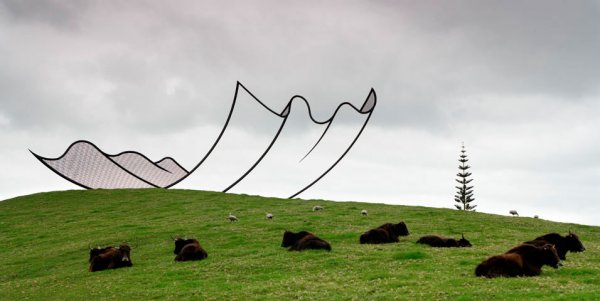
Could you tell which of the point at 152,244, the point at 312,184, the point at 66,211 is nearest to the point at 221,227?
the point at 152,244

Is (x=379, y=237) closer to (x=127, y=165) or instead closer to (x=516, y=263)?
(x=516, y=263)

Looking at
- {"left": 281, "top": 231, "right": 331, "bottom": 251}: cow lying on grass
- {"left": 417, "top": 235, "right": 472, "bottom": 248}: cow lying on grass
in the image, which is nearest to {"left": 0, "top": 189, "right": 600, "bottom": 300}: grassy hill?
{"left": 281, "top": 231, "right": 331, "bottom": 251}: cow lying on grass

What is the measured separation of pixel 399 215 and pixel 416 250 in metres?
11.5

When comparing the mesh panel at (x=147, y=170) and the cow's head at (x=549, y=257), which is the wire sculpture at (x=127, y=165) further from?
the cow's head at (x=549, y=257)

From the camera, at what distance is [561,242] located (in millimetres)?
17500

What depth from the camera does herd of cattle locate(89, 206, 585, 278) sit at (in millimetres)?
13523

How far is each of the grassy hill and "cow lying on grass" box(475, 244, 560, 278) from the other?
0.30m

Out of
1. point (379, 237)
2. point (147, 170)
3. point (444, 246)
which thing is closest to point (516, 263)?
point (444, 246)

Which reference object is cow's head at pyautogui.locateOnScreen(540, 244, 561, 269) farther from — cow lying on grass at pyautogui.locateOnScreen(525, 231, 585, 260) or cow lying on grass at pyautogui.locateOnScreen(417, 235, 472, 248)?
cow lying on grass at pyautogui.locateOnScreen(417, 235, 472, 248)

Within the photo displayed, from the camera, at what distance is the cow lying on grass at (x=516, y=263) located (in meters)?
13.4

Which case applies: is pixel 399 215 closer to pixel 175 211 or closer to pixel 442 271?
pixel 175 211

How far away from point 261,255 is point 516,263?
7.93 meters

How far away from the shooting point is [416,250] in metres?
18.1

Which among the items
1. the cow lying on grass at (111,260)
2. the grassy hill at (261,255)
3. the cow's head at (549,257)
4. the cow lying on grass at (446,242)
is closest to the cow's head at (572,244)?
the grassy hill at (261,255)
